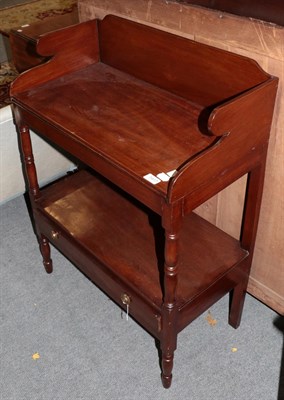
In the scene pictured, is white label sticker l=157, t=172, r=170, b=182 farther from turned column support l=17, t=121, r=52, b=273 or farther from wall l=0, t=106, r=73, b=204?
wall l=0, t=106, r=73, b=204

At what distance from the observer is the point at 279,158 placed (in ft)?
5.33

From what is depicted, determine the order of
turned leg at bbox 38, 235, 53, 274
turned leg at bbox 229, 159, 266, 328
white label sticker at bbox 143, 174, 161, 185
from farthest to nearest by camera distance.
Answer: turned leg at bbox 38, 235, 53, 274
turned leg at bbox 229, 159, 266, 328
white label sticker at bbox 143, 174, 161, 185

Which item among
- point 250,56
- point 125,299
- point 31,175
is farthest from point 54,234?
point 250,56

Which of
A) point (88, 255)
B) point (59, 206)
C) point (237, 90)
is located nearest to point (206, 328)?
point (88, 255)

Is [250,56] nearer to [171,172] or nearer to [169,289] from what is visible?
[171,172]

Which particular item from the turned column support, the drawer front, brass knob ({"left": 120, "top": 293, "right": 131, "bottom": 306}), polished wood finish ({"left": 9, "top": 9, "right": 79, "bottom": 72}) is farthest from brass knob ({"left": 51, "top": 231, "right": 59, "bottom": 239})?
polished wood finish ({"left": 9, "top": 9, "right": 79, "bottom": 72})

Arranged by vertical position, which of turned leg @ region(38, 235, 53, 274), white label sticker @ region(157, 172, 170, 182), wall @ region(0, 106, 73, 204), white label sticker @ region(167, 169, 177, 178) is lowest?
turned leg @ region(38, 235, 53, 274)

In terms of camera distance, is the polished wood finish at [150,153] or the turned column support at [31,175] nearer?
the polished wood finish at [150,153]

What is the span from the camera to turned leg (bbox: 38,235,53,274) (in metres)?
2.21

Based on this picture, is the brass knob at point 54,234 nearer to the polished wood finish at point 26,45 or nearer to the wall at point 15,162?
the wall at point 15,162

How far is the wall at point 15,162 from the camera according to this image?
229cm

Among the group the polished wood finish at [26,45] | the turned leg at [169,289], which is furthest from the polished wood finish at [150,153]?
the polished wood finish at [26,45]

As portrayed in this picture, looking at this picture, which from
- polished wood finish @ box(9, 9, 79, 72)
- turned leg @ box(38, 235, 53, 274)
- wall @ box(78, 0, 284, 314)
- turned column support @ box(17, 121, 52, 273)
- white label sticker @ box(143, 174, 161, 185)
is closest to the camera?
white label sticker @ box(143, 174, 161, 185)

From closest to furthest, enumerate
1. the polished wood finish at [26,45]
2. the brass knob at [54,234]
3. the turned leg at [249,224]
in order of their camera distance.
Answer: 1. the turned leg at [249,224]
2. the brass knob at [54,234]
3. the polished wood finish at [26,45]
